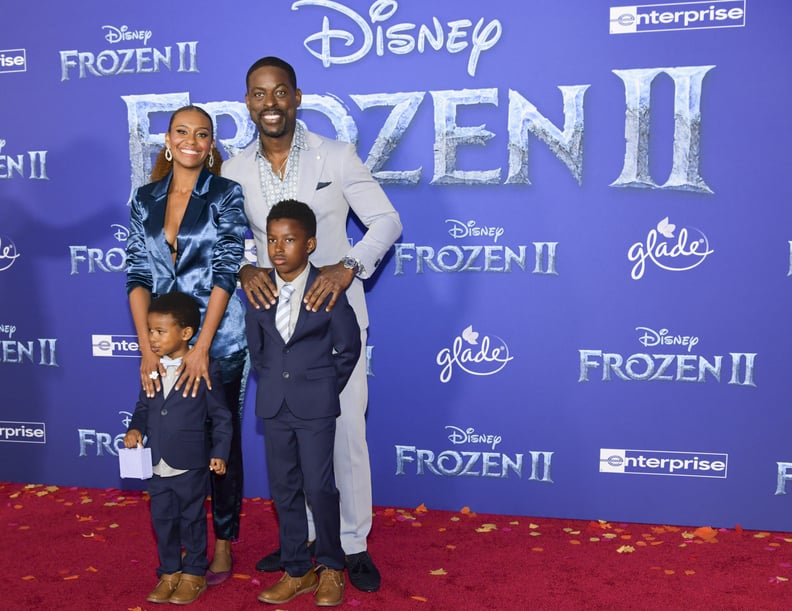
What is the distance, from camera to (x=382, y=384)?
4.00m

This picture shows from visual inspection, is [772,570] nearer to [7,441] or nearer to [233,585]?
[233,585]

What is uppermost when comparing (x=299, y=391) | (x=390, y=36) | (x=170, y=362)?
(x=390, y=36)

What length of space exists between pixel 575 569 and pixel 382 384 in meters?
1.34

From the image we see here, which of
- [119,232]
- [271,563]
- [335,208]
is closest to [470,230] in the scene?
[335,208]

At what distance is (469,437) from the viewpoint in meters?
3.94

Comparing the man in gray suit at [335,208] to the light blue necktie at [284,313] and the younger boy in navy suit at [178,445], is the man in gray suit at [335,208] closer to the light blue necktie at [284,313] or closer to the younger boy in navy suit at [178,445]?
the light blue necktie at [284,313]

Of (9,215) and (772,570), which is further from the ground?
(9,215)

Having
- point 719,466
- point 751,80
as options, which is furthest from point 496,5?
point 719,466

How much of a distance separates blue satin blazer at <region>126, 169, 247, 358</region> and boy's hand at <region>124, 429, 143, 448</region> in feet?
1.35

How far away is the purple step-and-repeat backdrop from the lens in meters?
3.60

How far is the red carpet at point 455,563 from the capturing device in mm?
2980

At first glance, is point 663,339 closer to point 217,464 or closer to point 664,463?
point 664,463

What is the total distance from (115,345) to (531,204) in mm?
2412

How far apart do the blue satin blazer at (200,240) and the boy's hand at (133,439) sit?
1.35 feet
